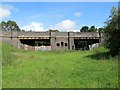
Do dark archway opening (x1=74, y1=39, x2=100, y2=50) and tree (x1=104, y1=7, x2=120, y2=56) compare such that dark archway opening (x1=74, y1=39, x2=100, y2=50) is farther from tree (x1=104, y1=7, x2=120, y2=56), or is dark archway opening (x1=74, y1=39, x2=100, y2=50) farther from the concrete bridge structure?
tree (x1=104, y1=7, x2=120, y2=56)

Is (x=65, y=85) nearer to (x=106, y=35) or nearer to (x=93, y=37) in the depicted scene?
(x=106, y=35)

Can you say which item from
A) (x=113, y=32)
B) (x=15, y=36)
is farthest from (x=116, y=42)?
(x=15, y=36)

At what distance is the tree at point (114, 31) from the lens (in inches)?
754

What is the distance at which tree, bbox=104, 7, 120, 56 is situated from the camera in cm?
1916

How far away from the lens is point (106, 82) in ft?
32.3

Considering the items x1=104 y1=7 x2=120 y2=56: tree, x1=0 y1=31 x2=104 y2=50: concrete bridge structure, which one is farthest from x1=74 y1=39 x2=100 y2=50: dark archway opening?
x1=104 y1=7 x2=120 y2=56: tree

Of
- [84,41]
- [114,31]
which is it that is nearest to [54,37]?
[84,41]

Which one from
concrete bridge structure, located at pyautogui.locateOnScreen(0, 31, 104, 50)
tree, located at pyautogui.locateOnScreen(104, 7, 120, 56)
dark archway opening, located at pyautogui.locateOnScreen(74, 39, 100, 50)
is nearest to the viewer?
tree, located at pyautogui.locateOnScreen(104, 7, 120, 56)

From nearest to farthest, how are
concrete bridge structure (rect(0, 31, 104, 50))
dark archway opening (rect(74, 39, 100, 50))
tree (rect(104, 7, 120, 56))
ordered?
tree (rect(104, 7, 120, 56)), concrete bridge structure (rect(0, 31, 104, 50)), dark archway opening (rect(74, 39, 100, 50))

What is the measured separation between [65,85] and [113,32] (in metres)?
11.0

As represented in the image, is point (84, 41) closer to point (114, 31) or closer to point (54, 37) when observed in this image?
point (54, 37)

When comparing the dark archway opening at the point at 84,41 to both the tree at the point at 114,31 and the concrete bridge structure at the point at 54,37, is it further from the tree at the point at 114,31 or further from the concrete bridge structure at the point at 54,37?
the tree at the point at 114,31

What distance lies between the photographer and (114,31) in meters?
19.6

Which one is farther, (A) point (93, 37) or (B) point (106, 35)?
(A) point (93, 37)
